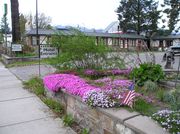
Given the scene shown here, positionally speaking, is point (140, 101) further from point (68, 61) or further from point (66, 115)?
point (68, 61)

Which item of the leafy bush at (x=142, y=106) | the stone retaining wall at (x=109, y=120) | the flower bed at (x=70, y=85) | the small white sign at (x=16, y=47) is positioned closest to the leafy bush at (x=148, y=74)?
the flower bed at (x=70, y=85)

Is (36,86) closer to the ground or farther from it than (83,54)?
closer to the ground

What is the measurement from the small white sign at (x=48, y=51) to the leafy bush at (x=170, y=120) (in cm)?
617

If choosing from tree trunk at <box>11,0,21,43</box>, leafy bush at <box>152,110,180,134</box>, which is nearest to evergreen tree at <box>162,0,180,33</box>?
tree trunk at <box>11,0,21,43</box>

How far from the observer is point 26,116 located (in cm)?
589

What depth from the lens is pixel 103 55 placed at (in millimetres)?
8359

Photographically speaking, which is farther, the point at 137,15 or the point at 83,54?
the point at 137,15

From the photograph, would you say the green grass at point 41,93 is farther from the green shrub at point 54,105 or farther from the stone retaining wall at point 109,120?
the stone retaining wall at point 109,120

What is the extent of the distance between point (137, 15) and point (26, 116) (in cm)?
6015

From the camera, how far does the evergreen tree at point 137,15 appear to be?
62.6m

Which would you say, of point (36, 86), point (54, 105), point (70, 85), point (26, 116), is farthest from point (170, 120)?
point (36, 86)

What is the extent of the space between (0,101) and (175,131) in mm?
5385


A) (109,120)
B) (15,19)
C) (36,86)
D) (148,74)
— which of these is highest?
(15,19)

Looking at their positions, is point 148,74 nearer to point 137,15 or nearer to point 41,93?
point 41,93
